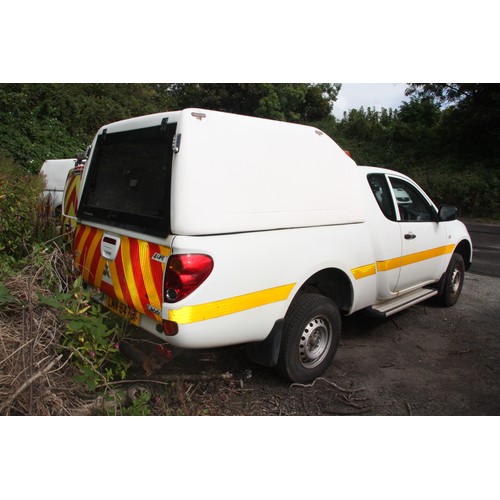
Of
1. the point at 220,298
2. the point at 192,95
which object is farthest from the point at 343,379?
the point at 192,95

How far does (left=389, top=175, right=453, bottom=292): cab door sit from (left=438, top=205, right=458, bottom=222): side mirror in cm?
8

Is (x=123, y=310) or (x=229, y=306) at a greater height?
(x=229, y=306)

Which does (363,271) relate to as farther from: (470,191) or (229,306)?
(470,191)

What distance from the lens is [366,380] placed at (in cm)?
353

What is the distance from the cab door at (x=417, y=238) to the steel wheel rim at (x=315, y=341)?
48.7 inches

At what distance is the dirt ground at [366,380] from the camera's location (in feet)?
10.1

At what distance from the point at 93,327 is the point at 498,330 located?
14.0ft

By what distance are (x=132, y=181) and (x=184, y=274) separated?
3.27ft

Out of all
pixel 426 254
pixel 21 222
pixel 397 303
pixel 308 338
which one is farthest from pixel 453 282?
pixel 21 222

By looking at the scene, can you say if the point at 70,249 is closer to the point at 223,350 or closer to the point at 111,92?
the point at 223,350

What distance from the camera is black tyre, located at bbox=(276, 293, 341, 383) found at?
3127 millimetres

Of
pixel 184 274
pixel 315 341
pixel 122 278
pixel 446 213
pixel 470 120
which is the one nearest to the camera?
pixel 184 274

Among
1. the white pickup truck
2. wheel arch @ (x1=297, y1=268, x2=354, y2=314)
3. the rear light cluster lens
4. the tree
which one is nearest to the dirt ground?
the white pickup truck

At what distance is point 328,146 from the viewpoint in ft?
11.6
